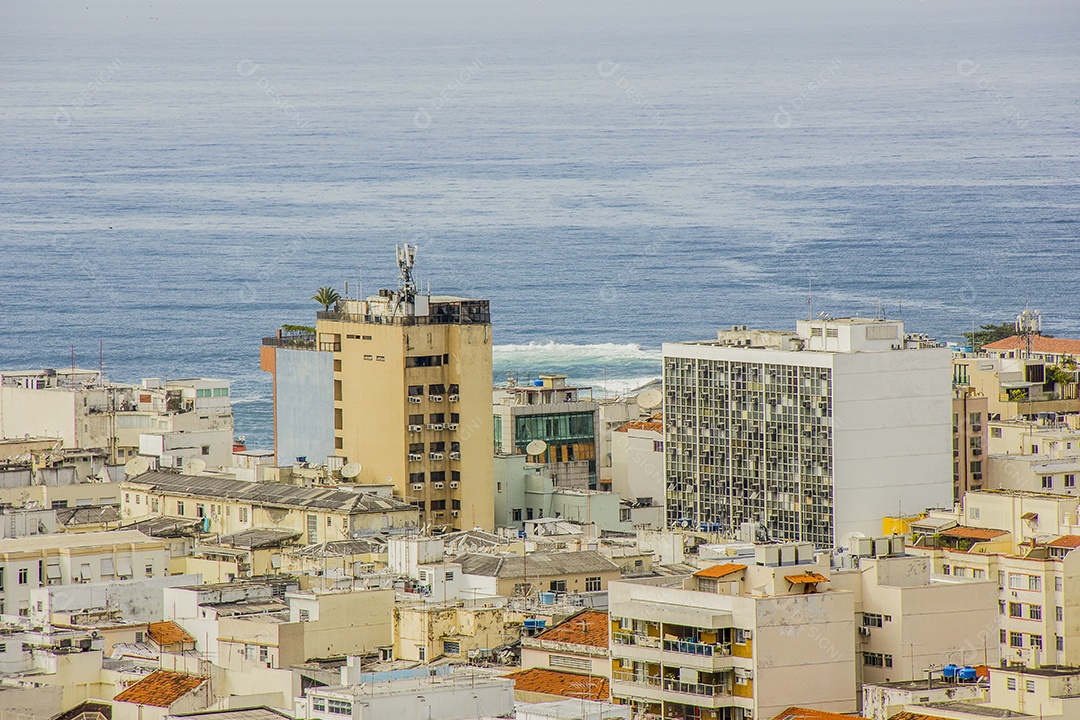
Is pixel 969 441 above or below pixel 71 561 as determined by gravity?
above

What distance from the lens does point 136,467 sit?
94062mm

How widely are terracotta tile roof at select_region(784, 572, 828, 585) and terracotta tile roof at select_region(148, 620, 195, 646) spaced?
16.9 meters

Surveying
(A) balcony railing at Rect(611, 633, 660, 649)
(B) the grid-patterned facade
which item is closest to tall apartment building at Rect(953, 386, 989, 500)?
(B) the grid-patterned facade

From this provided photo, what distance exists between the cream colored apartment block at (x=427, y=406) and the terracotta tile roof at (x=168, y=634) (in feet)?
75.0

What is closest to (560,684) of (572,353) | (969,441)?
(969,441)

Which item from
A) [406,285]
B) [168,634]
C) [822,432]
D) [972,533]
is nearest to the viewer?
[168,634]

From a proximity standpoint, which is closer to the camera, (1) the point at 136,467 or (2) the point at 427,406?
(2) the point at 427,406

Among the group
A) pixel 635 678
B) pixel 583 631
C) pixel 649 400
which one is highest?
pixel 649 400

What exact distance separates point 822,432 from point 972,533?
17113 mm

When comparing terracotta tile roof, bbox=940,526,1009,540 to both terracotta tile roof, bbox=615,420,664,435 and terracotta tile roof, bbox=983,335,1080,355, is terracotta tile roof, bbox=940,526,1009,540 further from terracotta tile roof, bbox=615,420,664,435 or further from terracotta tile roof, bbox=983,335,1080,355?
terracotta tile roof, bbox=983,335,1080,355

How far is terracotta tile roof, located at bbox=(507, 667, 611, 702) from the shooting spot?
2218 inches

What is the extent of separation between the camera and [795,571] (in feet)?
179

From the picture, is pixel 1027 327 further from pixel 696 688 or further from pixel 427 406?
pixel 696 688

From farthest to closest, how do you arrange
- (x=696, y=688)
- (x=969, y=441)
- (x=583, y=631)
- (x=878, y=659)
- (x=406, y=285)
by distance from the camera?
(x=969, y=441), (x=406, y=285), (x=583, y=631), (x=878, y=659), (x=696, y=688)
